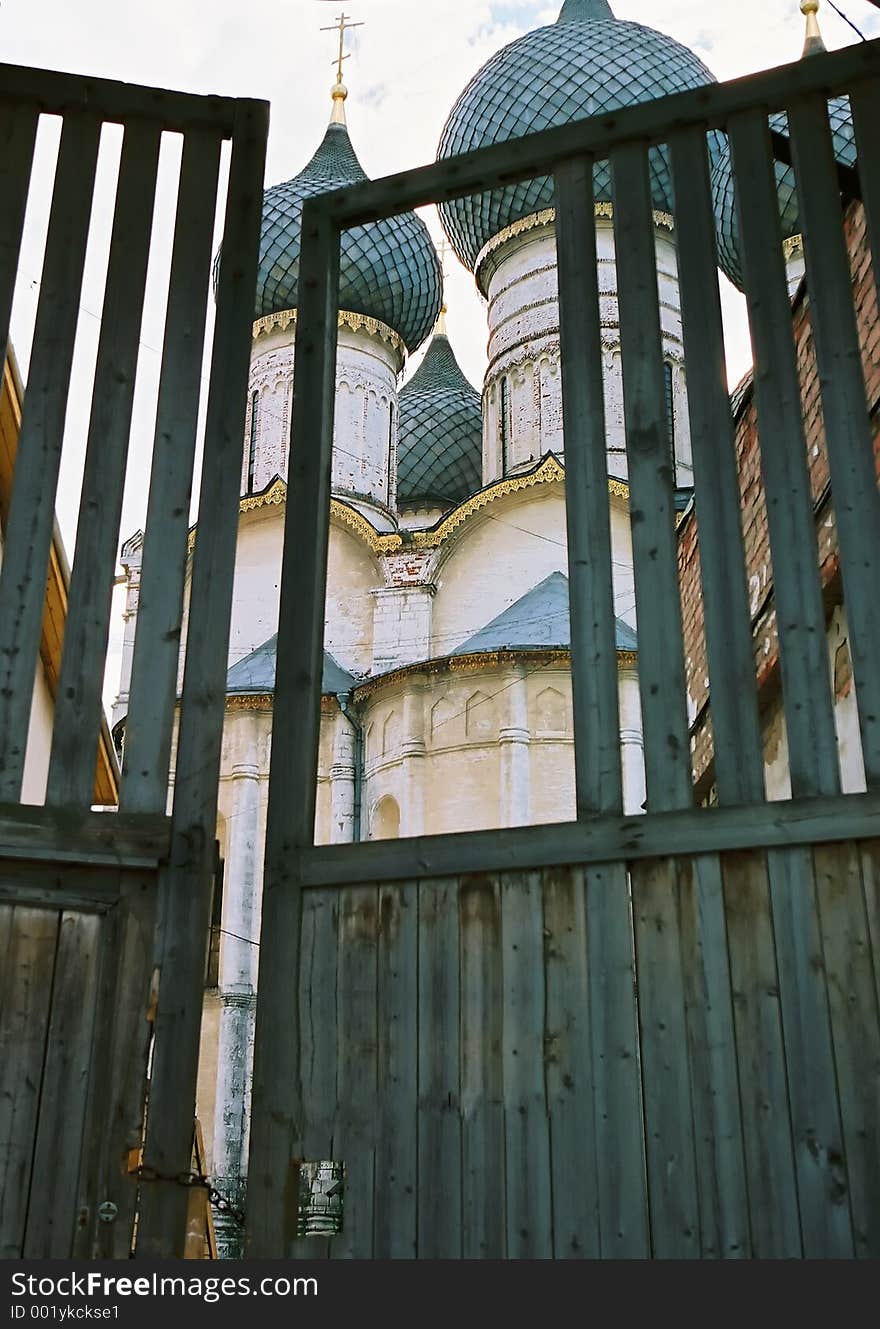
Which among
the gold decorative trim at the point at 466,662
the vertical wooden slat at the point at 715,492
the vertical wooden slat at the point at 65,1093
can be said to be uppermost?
the gold decorative trim at the point at 466,662

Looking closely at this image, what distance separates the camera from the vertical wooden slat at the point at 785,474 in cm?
473

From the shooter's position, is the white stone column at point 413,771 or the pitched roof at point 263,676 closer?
the white stone column at point 413,771

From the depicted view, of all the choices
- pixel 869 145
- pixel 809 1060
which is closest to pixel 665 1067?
pixel 809 1060

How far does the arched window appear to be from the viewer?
23.8m

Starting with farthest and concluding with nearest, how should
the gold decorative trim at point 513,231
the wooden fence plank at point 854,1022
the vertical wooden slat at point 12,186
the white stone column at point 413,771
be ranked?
the gold decorative trim at point 513,231 → the white stone column at point 413,771 → the vertical wooden slat at point 12,186 → the wooden fence plank at point 854,1022

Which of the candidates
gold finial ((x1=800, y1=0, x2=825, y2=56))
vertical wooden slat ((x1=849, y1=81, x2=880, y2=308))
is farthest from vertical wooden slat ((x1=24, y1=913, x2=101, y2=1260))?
gold finial ((x1=800, y1=0, x2=825, y2=56))

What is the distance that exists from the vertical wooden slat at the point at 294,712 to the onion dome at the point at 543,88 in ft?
78.9

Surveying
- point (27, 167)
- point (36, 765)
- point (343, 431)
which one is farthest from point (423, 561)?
point (27, 167)

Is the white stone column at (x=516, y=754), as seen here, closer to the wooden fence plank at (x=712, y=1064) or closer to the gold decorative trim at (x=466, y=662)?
the gold decorative trim at (x=466, y=662)

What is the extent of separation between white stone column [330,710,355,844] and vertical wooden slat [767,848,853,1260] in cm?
1916

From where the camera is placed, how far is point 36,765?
10.0m

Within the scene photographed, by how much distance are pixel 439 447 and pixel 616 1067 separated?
3114cm

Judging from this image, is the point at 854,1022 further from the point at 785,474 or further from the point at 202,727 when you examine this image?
the point at 202,727

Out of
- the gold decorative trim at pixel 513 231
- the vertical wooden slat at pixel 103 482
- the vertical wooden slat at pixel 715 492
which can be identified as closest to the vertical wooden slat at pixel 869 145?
the vertical wooden slat at pixel 715 492
